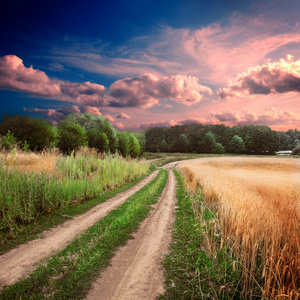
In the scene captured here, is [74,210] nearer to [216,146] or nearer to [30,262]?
[30,262]

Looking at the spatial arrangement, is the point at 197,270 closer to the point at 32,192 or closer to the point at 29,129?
the point at 32,192

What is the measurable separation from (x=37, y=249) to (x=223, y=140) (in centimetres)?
10799

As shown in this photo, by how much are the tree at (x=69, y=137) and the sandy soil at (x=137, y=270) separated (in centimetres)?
3231

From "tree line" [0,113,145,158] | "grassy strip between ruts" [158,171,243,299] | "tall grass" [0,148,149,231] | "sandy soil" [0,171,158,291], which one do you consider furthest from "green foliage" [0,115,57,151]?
"grassy strip between ruts" [158,171,243,299]

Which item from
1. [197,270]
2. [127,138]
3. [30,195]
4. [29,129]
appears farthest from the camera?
[127,138]

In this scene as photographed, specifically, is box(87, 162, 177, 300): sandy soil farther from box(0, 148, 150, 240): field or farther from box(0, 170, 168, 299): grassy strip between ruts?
box(0, 148, 150, 240): field

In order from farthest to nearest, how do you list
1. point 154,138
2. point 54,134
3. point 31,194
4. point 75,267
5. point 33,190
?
point 154,138
point 54,134
point 33,190
point 31,194
point 75,267

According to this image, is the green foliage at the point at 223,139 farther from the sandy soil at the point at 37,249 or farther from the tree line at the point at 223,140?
the sandy soil at the point at 37,249

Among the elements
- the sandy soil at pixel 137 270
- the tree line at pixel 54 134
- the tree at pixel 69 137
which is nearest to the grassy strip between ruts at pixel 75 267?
the sandy soil at pixel 137 270

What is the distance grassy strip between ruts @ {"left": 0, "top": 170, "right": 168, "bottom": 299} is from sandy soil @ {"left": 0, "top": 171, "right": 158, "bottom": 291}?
276mm

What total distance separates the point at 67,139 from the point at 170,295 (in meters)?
36.3

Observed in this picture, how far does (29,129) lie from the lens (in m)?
26.1

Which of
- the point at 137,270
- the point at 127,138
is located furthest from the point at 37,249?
the point at 127,138

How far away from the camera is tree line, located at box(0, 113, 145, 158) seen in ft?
82.7
